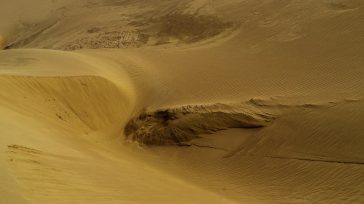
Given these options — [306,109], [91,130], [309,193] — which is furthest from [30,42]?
[309,193]

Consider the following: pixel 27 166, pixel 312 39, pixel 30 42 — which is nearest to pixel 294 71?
pixel 312 39

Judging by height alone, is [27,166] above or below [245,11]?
below

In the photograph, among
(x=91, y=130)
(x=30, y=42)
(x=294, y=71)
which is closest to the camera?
(x=91, y=130)

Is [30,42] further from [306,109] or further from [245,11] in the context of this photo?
[306,109]

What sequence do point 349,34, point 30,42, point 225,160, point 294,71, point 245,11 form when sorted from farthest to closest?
point 30,42
point 245,11
point 349,34
point 294,71
point 225,160

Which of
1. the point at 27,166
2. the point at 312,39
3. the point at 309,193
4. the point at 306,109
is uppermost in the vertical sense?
the point at 312,39

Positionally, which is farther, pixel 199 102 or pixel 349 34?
pixel 349 34
